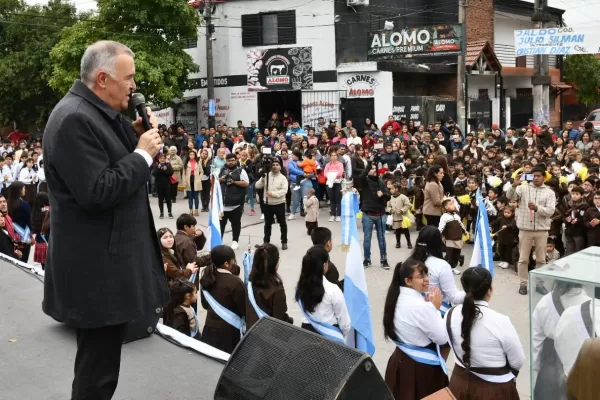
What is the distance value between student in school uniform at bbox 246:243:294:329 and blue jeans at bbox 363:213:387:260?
5644mm

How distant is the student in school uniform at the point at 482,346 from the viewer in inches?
185

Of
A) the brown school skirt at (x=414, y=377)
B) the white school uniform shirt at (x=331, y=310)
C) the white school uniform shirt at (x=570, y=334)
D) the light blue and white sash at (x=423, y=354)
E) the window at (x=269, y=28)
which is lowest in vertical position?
the brown school skirt at (x=414, y=377)

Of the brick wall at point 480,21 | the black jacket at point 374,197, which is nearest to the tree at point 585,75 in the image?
the brick wall at point 480,21

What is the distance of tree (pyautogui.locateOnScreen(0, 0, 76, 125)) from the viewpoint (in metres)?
28.9

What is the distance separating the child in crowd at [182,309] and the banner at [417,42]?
16668 mm

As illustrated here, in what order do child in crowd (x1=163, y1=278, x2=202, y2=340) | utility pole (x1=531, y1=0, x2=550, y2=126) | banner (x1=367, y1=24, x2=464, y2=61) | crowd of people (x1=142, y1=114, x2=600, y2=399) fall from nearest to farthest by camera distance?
crowd of people (x1=142, y1=114, x2=600, y2=399), child in crowd (x1=163, y1=278, x2=202, y2=340), utility pole (x1=531, y1=0, x2=550, y2=126), banner (x1=367, y1=24, x2=464, y2=61)

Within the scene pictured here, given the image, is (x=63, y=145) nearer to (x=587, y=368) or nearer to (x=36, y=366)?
(x=36, y=366)

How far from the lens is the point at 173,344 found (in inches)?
169

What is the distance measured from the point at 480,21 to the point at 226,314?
85.7ft

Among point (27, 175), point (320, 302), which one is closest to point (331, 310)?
point (320, 302)

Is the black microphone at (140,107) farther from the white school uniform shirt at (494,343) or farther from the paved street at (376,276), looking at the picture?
the paved street at (376,276)

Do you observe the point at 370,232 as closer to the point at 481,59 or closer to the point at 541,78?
the point at 541,78

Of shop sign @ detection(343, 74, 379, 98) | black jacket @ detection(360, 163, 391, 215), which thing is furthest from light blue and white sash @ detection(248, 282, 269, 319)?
shop sign @ detection(343, 74, 379, 98)

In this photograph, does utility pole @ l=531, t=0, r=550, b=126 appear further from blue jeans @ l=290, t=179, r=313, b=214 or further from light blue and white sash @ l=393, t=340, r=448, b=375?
light blue and white sash @ l=393, t=340, r=448, b=375
